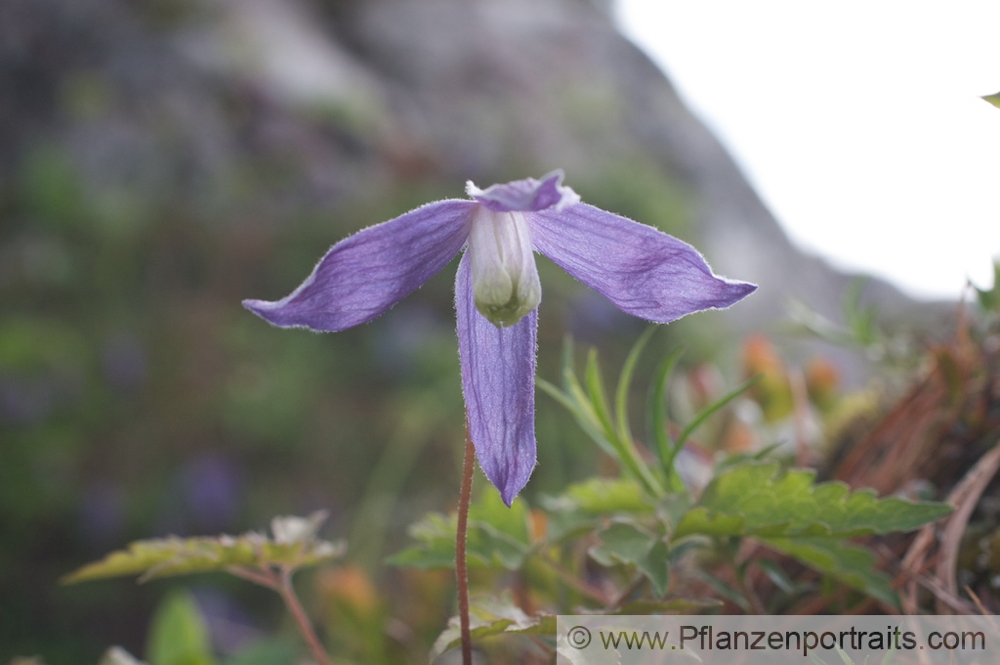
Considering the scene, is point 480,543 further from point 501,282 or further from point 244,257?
point 244,257

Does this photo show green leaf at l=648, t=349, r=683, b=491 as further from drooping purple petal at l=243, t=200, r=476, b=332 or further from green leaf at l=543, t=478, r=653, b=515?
drooping purple petal at l=243, t=200, r=476, b=332

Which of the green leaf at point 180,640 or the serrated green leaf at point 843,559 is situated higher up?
the serrated green leaf at point 843,559

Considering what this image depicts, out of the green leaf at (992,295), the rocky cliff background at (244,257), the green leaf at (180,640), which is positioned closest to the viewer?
the green leaf at (992,295)

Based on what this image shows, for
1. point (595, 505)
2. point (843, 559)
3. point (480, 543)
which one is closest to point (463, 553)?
point (480, 543)

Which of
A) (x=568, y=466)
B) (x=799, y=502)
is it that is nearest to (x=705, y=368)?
(x=799, y=502)

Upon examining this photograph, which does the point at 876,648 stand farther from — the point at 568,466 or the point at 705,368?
the point at 568,466

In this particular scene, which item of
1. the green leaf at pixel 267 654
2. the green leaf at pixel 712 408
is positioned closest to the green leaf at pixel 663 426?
the green leaf at pixel 712 408

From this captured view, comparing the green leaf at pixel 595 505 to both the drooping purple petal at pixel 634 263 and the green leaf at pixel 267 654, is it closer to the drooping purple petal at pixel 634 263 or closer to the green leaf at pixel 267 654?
the drooping purple petal at pixel 634 263

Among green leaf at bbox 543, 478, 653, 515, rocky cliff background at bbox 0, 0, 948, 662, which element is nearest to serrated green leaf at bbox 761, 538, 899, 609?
green leaf at bbox 543, 478, 653, 515
